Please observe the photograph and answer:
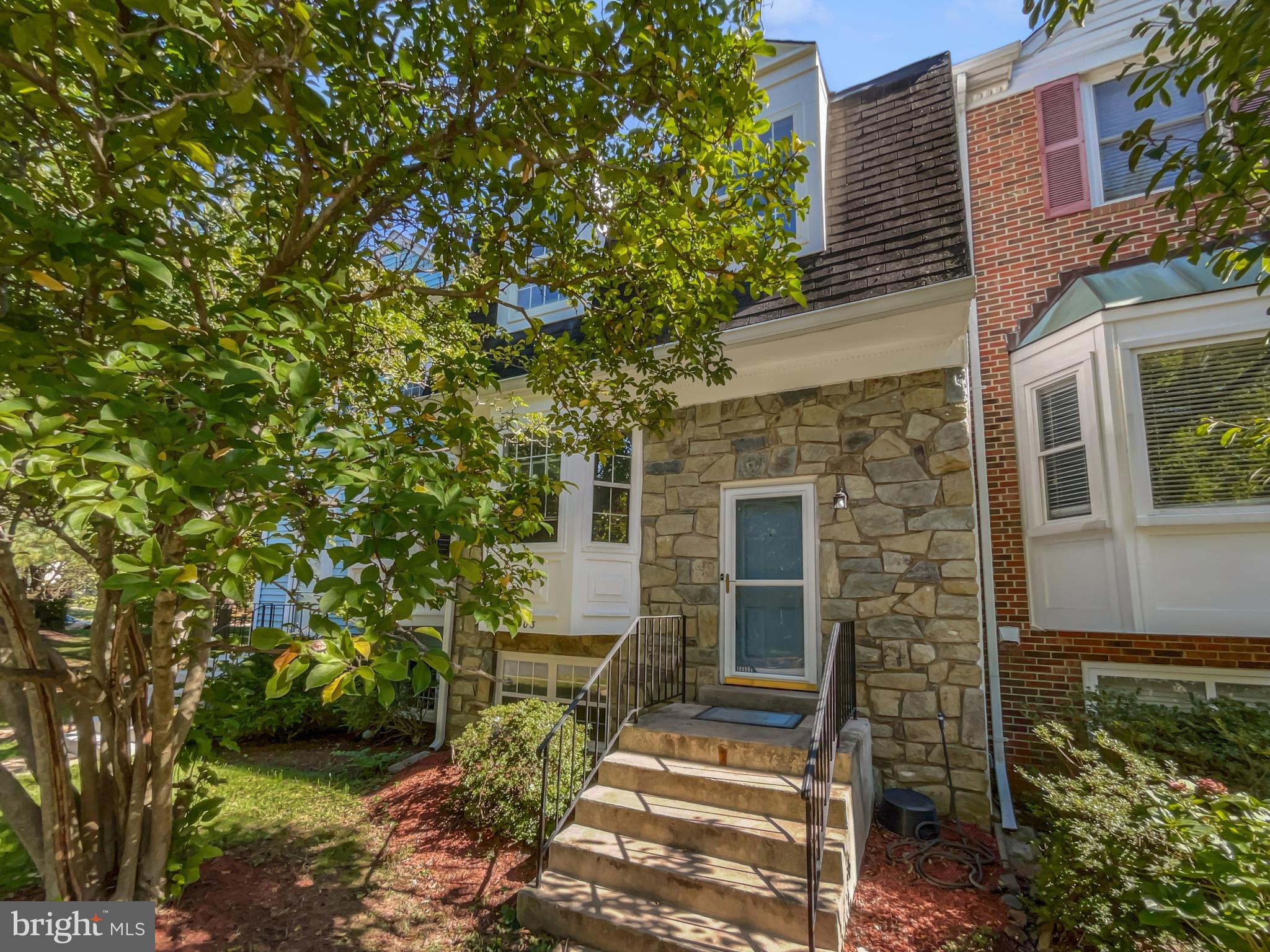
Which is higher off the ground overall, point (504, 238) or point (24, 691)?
point (504, 238)

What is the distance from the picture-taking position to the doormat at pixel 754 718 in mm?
4137

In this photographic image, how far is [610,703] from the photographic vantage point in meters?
4.30

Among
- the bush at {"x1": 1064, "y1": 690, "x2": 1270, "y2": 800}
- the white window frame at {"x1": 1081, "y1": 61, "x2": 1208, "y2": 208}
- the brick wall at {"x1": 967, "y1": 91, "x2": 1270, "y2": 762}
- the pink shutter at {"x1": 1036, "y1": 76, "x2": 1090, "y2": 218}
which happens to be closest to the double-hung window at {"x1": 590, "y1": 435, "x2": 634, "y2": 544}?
the brick wall at {"x1": 967, "y1": 91, "x2": 1270, "y2": 762}

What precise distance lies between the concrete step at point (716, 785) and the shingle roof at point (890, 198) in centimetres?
336

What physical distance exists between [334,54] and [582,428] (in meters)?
2.36

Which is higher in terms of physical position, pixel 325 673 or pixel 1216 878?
pixel 325 673

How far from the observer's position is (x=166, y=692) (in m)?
2.78

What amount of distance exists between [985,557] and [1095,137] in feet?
13.6

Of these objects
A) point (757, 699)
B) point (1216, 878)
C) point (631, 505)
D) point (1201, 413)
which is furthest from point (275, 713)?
point (1201, 413)

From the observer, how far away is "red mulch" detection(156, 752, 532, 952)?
9.84 feet

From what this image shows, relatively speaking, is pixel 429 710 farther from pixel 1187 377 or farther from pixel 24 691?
pixel 1187 377

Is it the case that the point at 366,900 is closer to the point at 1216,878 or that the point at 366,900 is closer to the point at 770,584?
the point at 770,584

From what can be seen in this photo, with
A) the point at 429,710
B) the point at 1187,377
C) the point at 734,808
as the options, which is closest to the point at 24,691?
the point at 734,808

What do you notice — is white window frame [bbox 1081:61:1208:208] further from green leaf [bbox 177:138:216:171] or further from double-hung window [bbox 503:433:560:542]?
green leaf [bbox 177:138:216:171]
